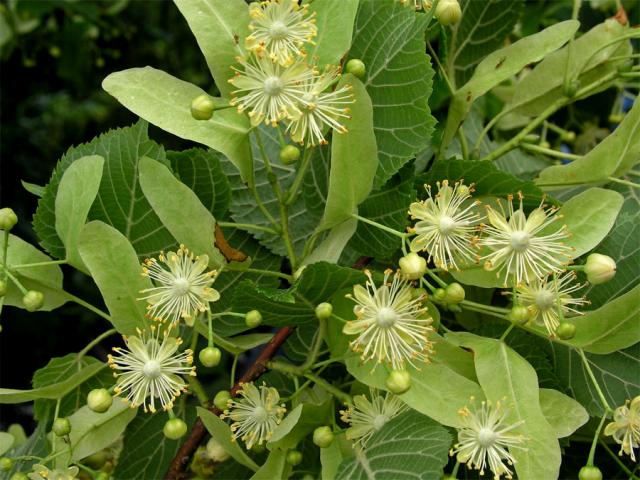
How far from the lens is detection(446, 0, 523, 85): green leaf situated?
2.77ft

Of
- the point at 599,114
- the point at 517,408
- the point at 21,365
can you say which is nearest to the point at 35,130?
the point at 21,365

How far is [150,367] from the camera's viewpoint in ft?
2.14

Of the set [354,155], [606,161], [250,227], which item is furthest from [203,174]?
[606,161]

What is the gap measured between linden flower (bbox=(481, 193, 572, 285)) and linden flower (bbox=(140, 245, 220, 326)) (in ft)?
0.76

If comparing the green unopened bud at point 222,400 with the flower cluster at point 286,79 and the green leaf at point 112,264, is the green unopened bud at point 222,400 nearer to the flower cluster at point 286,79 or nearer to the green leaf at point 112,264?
the green leaf at point 112,264

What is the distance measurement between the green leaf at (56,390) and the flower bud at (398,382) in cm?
28

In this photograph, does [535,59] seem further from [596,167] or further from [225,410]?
[225,410]

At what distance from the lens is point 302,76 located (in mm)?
640

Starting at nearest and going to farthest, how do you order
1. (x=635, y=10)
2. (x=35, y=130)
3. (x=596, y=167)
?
1. (x=596, y=167)
2. (x=635, y=10)
3. (x=35, y=130)

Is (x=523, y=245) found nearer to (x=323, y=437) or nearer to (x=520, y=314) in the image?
Result: (x=520, y=314)

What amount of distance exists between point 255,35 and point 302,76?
53mm

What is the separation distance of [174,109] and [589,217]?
0.37 metres

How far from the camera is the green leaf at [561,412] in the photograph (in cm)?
63

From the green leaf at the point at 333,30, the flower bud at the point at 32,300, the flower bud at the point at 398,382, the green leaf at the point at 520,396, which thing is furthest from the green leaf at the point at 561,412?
the flower bud at the point at 32,300
